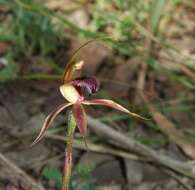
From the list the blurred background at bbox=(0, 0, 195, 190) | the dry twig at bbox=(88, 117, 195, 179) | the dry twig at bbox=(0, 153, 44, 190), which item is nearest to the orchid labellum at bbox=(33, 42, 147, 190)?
the blurred background at bbox=(0, 0, 195, 190)

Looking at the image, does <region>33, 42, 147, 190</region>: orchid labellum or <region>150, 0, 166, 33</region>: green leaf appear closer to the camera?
<region>33, 42, 147, 190</region>: orchid labellum

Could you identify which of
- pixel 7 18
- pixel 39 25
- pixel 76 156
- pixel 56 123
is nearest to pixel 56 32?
pixel 39 25

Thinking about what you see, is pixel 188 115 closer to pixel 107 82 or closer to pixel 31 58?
pixel 107 82

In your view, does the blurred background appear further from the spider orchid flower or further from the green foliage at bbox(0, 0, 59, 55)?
the spider orchid flower

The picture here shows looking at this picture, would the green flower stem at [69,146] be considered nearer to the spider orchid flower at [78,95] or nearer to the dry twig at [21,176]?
the spider orchid flower at [78,95]

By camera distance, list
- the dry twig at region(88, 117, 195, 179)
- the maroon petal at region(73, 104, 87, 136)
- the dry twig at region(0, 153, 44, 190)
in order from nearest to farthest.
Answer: the maroon petal at region(73, 104, 87, 136) → the dry twig at region(0, 153, 44, 190) → the dry twig at region(88, 117, 195, 179)

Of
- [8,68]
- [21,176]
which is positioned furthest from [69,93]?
[8,68]

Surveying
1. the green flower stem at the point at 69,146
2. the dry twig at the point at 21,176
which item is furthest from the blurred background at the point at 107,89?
the green flower stem at the point at 69,146
